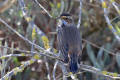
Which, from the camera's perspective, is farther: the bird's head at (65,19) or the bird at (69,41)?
the bird's head at (65,19)

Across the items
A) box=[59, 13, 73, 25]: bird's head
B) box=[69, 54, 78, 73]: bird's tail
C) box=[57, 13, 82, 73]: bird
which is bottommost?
box=[69, 54, 78, 73]: bird's tail

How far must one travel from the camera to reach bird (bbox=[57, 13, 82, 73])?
4724mm

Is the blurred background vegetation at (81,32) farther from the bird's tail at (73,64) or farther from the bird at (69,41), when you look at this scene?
the bird's tail at (73,64)

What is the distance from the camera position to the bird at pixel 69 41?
4.72 metres

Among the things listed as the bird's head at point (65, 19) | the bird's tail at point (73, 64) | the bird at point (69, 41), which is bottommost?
the bird's tail at point (73, 64)

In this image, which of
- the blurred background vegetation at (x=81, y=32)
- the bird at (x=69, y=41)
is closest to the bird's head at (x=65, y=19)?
→ the bird at (x=69, y=41)

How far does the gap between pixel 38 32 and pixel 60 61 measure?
2.41ft

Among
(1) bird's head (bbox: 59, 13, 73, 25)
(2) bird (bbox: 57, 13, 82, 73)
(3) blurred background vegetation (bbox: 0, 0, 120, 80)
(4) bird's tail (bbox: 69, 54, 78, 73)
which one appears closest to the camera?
(4) bird's tail (bbox: 69, 54, 78, 73)

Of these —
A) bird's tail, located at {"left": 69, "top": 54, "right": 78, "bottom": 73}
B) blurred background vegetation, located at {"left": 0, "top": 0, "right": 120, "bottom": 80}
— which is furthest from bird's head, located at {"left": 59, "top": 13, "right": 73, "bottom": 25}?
bird's tail, located at {"left": 69, "top": 54, "right": 78, "bottom": 73}

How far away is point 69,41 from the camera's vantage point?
500 cm

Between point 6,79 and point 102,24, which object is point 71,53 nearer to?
point 6,79

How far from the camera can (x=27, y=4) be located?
15.3 ft

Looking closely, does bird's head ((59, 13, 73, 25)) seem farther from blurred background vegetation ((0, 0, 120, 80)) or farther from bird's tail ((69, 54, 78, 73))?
bird's tail ((69, 54, 78, 73))

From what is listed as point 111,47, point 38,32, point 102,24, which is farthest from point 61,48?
point 102,24
